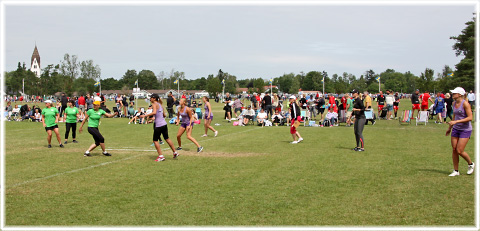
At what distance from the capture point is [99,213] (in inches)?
261

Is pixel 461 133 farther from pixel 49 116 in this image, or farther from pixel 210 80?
pixel 210 80

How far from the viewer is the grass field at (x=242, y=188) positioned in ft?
20.9

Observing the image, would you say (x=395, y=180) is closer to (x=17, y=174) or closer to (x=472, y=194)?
(x=472, y=194)

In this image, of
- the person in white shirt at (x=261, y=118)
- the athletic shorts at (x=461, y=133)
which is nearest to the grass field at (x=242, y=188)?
the athletic shorts at (x=461, y=133)

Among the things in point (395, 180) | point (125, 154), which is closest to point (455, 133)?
point (395, 180)

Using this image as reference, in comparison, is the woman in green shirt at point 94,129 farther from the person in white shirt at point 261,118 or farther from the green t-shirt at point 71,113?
the person in white shirt at point 261,118

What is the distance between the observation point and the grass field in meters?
6.36

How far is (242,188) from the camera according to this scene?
8328mm

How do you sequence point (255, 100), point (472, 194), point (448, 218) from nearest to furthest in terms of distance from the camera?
point (448, 218) < point (472, 194) < point (255, 100)

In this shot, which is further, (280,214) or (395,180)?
(395,180)

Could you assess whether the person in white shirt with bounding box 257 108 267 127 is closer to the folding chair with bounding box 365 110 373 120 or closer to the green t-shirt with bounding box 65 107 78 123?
the folding chair with bounding box 365 110 373 120

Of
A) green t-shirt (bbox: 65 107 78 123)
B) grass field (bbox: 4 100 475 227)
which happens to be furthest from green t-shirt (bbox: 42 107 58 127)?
grass field (bbox: 4 100 475 227)

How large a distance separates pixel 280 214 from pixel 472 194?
3.65 meters

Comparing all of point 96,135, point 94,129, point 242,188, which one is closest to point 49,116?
point 94,129
